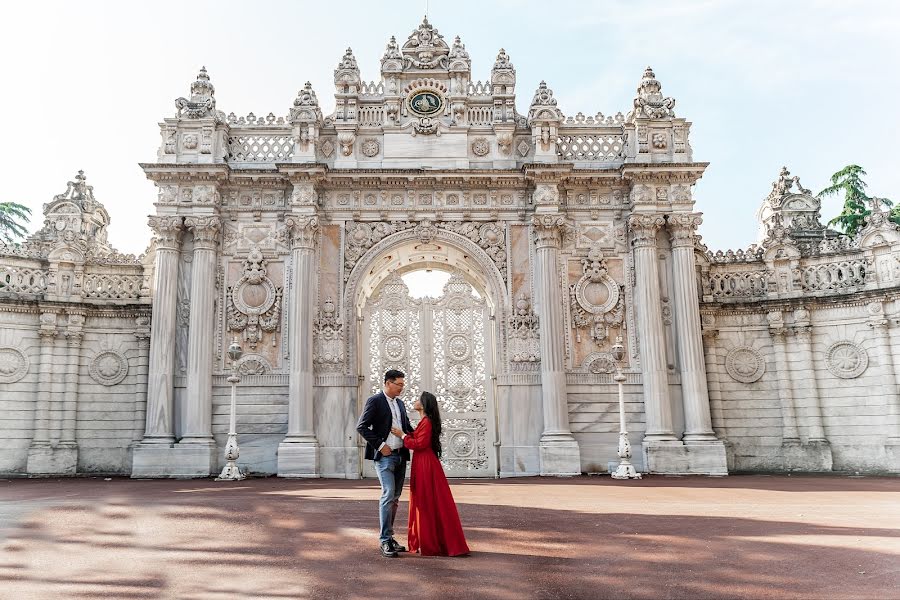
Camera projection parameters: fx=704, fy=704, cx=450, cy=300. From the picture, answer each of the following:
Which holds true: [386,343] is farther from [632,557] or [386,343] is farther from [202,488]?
[632,557]

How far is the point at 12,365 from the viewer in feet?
67.7

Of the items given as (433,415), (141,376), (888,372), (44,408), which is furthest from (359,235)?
(888,372)

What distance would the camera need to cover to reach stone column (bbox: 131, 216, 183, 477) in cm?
1886

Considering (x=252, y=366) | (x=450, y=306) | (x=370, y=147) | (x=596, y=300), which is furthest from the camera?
(x=370, y=147)

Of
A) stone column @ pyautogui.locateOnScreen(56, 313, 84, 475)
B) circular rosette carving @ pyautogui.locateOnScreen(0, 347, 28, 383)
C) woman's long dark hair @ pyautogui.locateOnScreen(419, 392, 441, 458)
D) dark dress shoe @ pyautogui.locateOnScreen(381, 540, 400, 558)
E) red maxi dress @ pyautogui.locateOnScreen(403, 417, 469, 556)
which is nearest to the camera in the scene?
dark dress shoe @ pyautogui.locateOnScreen(381, 540, 400, 558)

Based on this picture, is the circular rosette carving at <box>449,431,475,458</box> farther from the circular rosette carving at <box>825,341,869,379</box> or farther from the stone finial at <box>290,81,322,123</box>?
the circular rosette carving at <box>825,341,869,379</box>

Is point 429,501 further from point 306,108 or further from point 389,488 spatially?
point 306,108

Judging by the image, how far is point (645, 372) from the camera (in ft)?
64.6

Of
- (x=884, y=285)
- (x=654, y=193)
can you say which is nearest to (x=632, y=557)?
(x=654, y=193)

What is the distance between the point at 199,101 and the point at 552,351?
12976 millimetres

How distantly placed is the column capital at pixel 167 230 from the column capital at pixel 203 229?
0.27 metres

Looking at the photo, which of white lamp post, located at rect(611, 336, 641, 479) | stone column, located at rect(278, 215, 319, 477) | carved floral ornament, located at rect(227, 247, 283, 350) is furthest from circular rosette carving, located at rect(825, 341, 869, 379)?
carved floral ornament, located at rect(227, 247, 283, 350)

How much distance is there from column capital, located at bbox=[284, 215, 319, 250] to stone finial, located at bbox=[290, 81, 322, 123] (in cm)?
306

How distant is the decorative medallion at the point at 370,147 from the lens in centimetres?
2114
